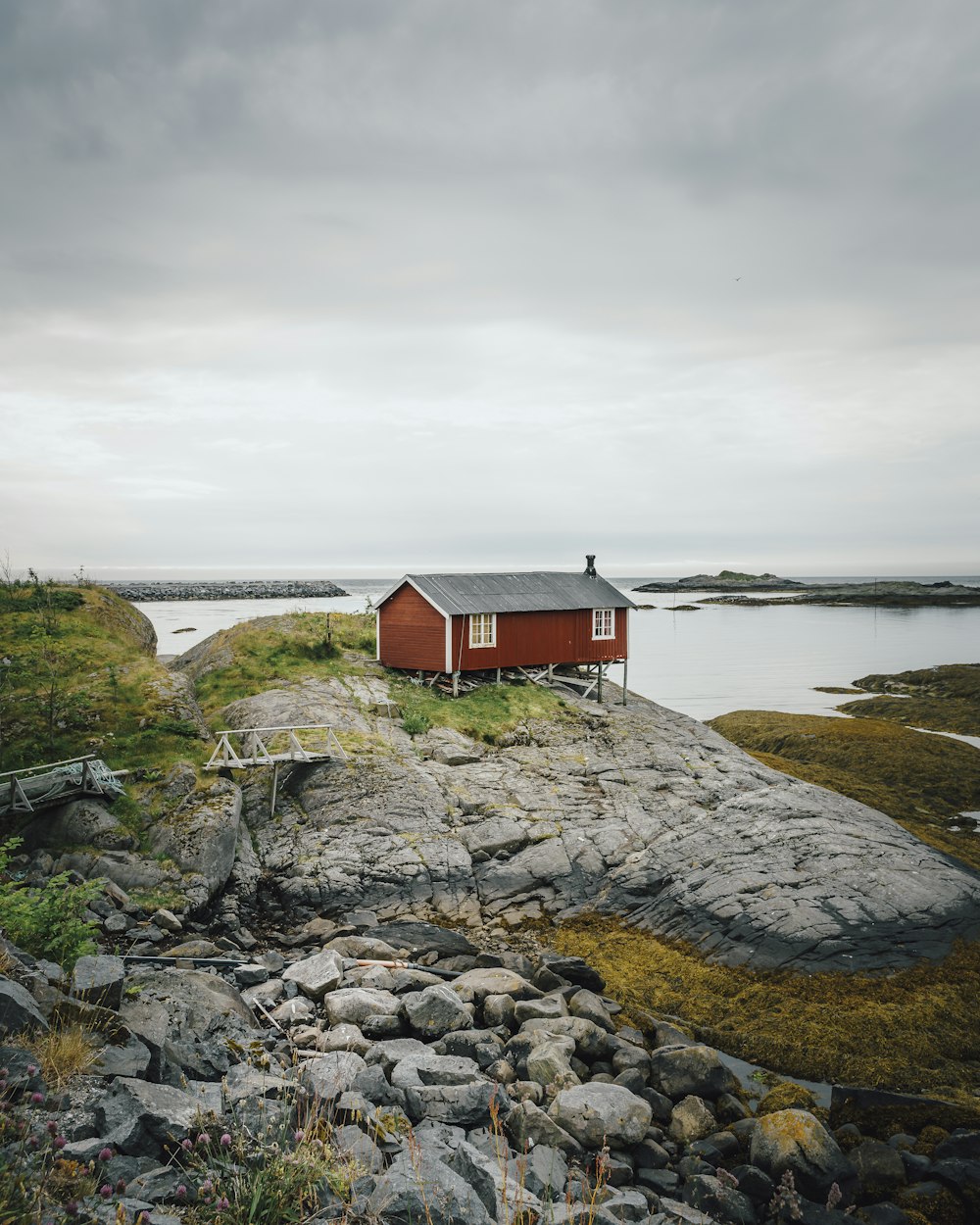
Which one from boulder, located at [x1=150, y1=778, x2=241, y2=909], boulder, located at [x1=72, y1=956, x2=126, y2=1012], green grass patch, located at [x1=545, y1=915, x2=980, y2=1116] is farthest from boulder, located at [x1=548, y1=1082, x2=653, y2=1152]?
boulder, located at [x1=150, y1=778, x2=241, y2=909]

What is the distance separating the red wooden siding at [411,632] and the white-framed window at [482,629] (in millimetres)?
1239

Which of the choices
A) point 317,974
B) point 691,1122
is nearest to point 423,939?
point 317,974

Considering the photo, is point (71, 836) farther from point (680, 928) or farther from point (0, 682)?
point (680, 928)

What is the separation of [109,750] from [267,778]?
4.15 metres

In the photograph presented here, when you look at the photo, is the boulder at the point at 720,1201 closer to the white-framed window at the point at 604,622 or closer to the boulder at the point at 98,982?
the boulder at the point at 98,982

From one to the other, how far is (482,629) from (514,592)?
2.60m

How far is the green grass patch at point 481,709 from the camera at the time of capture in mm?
26663

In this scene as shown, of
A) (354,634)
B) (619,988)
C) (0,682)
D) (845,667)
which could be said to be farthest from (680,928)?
(845,667)

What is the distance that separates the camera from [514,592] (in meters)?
32.5

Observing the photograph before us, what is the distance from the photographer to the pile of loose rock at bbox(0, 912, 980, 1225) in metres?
6.54

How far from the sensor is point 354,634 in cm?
3497

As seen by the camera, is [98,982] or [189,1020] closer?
[98,982]

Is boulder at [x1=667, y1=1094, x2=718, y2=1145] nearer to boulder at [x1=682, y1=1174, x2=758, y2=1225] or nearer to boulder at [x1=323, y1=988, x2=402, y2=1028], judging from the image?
boulder at [x1=682, y1=1174, x2=758, y2=1225]

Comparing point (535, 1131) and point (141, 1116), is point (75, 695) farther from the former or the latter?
point (141, 1116)
